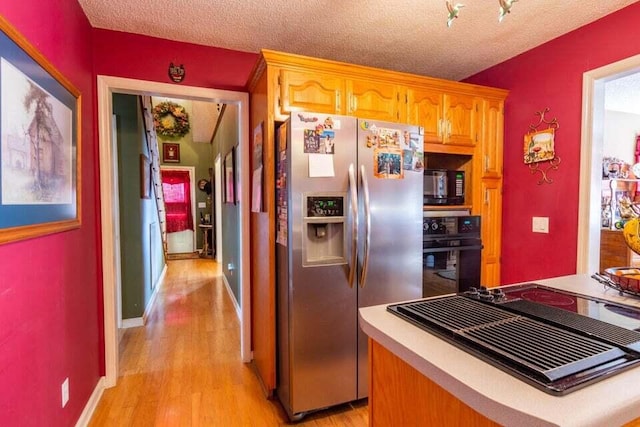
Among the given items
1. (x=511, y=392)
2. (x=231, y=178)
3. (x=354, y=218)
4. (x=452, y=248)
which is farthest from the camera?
(x=231, y=178)

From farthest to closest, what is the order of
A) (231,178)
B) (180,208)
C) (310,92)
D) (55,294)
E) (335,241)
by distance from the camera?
1. (180,208)
2. (231,178)
3. (310,92)
4. (335,241)
5. (55,294)

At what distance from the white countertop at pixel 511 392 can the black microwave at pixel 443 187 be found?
1796 millimetres

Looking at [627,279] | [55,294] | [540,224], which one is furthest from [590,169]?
[55,294]

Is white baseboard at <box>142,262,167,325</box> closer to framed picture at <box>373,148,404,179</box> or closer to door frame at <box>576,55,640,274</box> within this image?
framed picture at <box>373,148,404,179</box>

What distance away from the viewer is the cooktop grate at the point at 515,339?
664 millimetres

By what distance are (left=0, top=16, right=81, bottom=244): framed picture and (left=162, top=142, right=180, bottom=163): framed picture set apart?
248 inches

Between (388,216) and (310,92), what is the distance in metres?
0.93

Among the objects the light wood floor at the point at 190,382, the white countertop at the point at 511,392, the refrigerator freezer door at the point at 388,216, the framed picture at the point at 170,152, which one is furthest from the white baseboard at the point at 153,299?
the white countertop at the point at 511,392

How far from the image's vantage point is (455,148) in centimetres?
257

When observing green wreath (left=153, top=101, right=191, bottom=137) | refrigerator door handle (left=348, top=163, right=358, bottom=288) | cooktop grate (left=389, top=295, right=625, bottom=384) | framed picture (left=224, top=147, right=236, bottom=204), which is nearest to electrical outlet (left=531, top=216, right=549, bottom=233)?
refrigerator door handle (left=348, top=163, right=358, bottom=288)

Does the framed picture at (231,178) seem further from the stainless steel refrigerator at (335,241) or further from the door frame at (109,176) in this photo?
the stainless steel refrigerator at (335,241)

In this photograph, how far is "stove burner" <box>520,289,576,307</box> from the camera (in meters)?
1.10

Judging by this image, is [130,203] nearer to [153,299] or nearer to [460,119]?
[153,299]

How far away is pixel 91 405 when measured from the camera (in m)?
1.97
